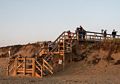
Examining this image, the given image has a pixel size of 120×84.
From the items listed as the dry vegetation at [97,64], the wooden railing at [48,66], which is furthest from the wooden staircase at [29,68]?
the dry vegetation at [97,64]

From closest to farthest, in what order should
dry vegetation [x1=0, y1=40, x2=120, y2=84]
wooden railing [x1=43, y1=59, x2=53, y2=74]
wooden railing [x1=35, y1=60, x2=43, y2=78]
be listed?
wooden railing [x1=35, y1=60, x2=43, y2=78] < dry vegetation [x1=0, y1=40, x2=120, y2=84] < wooden railing [x1=43, y1=59, x2=53, y2=74]

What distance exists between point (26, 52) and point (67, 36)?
2348 cm

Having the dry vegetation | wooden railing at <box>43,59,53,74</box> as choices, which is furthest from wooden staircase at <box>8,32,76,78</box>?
the dry vegetation

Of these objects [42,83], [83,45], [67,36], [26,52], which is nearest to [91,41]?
[83,45]

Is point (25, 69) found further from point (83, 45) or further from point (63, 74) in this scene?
point (83, 45)

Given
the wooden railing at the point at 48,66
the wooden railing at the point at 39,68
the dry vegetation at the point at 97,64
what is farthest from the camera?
the wooden railing at the point at 48,66

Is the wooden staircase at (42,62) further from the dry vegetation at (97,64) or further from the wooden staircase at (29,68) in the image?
the dry vegetation at (97,64)

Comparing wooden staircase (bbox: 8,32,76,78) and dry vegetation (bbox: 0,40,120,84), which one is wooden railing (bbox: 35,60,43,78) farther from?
dry vegetation (bbox: 0,40,120,84)

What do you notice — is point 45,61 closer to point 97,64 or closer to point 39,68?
point 39,68

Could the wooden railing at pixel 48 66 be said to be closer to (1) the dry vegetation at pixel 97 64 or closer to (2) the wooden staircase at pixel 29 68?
(2) the wooden staircase at pixel 29 68

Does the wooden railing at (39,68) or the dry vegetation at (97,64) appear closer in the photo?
the wooden railing at (39,68)

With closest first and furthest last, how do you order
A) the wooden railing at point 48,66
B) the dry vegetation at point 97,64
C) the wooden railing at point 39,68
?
the wooden railing at point 39,68, the dry vegetation at point 97,64, the wooden railing at point 48,66

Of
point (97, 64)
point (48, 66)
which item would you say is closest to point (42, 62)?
point (48, 66)

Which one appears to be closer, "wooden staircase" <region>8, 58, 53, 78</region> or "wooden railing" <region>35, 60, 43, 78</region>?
"wooden railing" <region>35, 60, 43, 78</region>
